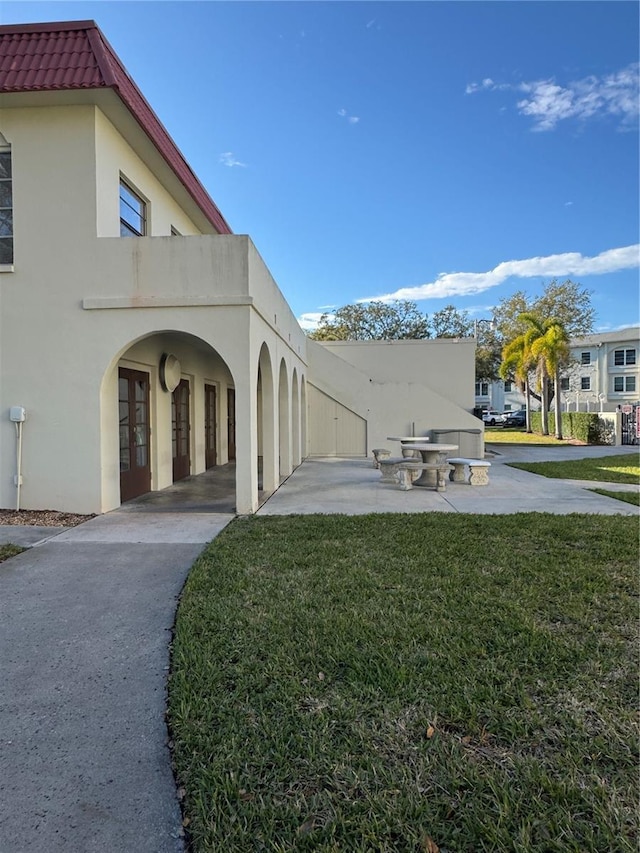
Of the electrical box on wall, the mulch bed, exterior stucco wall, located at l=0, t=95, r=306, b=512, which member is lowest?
the mulch bed

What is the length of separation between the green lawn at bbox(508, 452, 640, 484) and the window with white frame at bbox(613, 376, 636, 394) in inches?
1330

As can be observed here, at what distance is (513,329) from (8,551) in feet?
117

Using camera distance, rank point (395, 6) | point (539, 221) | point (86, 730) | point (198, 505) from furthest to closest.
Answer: point (539, 221)
point (395, 6)
point (198, 505)
point (86, 730)

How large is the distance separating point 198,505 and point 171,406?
11.0 ft

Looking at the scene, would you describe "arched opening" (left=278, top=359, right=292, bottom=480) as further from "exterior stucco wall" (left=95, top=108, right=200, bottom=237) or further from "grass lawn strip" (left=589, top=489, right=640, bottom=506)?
"grass lawn strip" (left=589, top=489, right=640, bottom=506)

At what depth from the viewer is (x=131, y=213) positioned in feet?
28.8

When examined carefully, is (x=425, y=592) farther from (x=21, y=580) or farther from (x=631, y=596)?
(x=21, y=580)

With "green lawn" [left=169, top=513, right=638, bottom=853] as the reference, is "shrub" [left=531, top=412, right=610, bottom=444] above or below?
above

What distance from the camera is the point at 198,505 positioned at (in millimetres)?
8406

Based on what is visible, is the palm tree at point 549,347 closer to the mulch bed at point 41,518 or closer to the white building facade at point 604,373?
the white building facade at point 604,373

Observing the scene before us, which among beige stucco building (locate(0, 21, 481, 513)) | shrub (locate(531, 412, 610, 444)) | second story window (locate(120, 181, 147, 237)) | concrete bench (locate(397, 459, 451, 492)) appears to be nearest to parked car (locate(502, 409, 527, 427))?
shrub (locate(531, 412, 610, 444))

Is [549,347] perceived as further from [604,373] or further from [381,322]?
[604,373]

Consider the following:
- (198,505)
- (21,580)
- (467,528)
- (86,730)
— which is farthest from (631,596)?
(198,505)

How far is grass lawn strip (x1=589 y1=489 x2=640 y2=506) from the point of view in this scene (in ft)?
28.1
